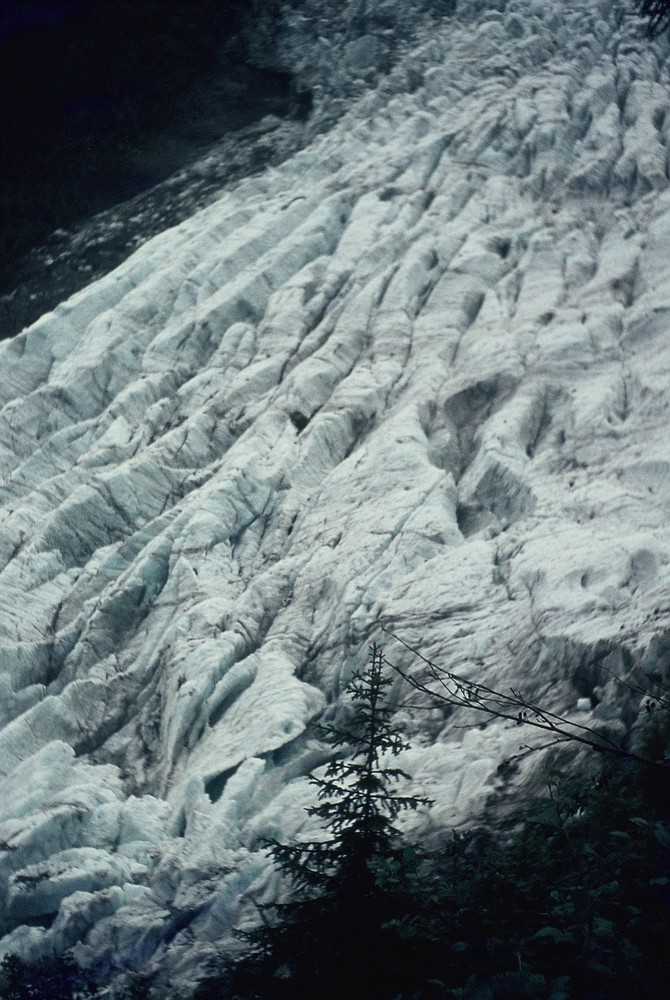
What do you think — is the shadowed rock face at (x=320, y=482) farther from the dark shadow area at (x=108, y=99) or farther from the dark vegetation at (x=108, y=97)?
the dark vegetation at (x=108, y=97)

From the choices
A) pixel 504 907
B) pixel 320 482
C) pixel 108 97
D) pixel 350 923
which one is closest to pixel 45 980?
pixel 350 923

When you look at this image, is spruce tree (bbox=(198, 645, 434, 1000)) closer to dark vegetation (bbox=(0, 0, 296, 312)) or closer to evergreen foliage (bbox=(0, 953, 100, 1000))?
evergreen foliage (bbox=(0, 953, 100, 1000))

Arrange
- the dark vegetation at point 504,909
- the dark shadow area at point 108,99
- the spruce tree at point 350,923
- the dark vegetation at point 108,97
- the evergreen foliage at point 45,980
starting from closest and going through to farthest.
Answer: the dark vegetation at point 504,909
the spruce tree at point 350,923
the evergreen foliage at point 45,980
the dark shadow area at point 108,99
the dark vegetation at point 108,97

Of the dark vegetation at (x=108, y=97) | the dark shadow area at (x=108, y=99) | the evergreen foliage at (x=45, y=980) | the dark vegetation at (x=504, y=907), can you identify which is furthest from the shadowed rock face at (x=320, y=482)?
the dark vegetation at (x=108, y=97)

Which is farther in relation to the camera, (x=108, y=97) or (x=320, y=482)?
(x=108, y=97)

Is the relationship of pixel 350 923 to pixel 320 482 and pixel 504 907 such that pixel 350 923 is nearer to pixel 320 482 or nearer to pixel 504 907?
pixel 504 907

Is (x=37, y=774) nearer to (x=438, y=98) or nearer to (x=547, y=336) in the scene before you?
(x=547, y=336)

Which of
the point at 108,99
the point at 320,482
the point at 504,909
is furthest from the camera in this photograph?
the point at 108,99

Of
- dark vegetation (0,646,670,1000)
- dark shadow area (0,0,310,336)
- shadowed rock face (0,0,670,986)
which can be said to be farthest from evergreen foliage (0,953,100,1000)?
dark shadow area (0,0,310,336)
